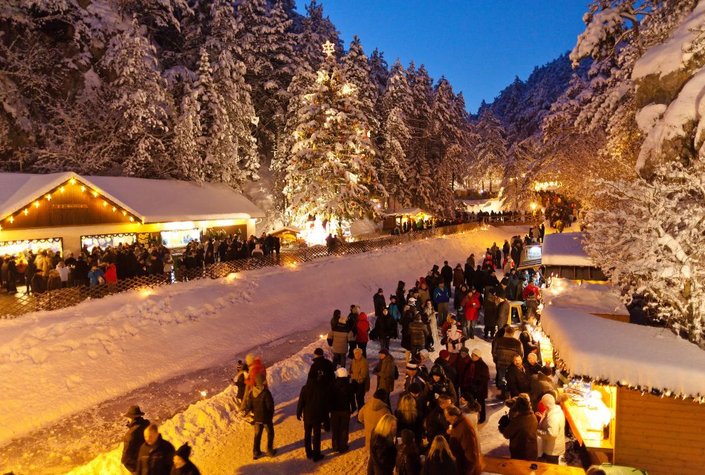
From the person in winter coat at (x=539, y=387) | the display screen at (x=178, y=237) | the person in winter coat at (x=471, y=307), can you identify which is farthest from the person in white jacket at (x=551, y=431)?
the display screen at (x=178, y=237)

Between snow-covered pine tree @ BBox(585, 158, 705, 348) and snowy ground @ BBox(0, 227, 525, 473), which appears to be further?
snowy ground @ BBox(0, 227, 525, 473)

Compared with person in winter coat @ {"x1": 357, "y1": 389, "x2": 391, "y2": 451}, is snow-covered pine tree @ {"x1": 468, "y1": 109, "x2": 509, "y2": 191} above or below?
above

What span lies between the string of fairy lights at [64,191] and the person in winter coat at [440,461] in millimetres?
20682

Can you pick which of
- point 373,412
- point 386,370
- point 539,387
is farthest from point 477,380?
point 373,412

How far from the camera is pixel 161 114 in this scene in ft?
107

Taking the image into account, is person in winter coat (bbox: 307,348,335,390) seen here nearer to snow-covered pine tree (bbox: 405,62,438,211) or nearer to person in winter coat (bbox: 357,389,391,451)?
person in winter coat (bbox: 357,389,391,451)

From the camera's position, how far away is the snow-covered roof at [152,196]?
69.3ft

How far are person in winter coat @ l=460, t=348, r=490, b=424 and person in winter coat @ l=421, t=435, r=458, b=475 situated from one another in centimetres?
380

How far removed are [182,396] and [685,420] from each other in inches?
408

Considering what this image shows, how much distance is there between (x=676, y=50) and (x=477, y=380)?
899cm

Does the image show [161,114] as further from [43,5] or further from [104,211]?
[104,211]

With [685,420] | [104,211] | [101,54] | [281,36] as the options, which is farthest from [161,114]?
[685,420]

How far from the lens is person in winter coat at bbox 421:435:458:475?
222 inches

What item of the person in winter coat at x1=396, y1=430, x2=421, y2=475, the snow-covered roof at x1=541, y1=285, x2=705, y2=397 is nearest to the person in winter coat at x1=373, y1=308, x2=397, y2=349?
the snow-covered roof at x1=541, y1=285, x2=705, y2=397
